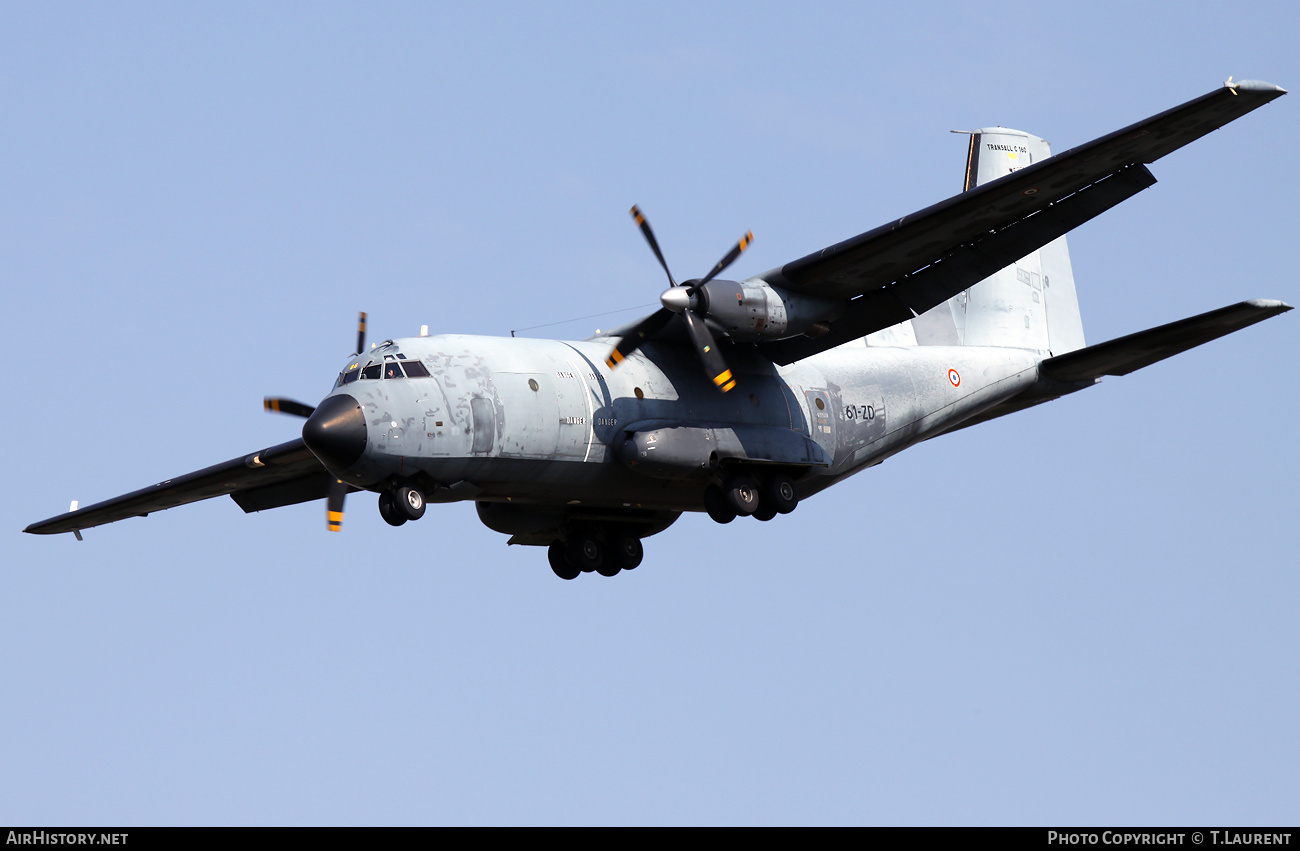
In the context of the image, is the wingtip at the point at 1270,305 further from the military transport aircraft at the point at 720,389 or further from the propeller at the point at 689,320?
the propeller at the point at 689,320

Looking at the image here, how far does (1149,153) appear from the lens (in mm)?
23375

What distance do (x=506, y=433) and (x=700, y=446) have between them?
3.16 meters

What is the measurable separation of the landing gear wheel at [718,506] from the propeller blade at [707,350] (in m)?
1.65

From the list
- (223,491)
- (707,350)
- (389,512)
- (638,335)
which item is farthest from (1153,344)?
(223,491)

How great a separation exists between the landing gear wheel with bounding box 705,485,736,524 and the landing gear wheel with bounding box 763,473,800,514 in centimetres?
67

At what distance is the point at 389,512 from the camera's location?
23.0 m

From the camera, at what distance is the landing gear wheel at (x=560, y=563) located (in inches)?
1073

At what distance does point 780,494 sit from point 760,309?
2982 mm

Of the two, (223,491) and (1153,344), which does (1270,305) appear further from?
(223,491)

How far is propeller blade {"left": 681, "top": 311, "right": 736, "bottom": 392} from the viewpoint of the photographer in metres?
24.6

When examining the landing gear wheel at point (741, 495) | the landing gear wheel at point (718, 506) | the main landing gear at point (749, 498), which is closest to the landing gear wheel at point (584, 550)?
the main landing gear at point (749, 498)

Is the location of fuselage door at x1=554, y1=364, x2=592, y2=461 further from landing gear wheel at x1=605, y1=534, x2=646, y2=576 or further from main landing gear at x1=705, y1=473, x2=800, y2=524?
landing gear wheel at x1=605, y1=534, x2=646, y2=576
